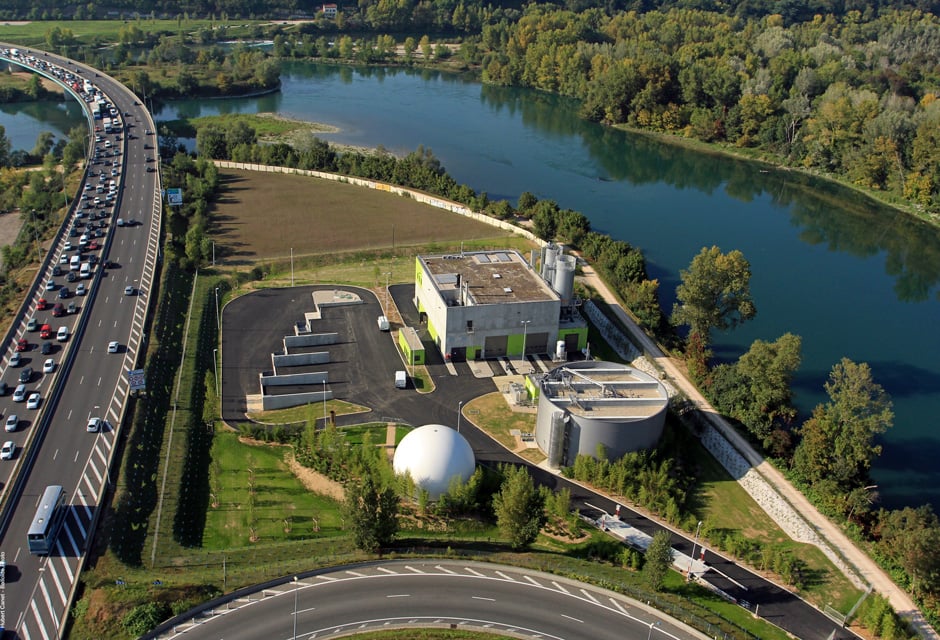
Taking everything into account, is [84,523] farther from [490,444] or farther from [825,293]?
[825,293]

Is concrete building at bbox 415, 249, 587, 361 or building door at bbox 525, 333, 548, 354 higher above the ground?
concrete building at bbox 415, 249, 587, 361

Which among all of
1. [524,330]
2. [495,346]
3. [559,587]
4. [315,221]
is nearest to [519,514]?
[559,587]

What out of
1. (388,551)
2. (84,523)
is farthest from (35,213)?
(388,551)

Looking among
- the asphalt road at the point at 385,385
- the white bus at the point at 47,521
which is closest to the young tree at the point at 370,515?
the asphalt road at the point at 385,385

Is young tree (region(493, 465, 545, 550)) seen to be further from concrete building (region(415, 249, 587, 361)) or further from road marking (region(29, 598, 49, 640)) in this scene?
road marking (region(29, 598, 49, 640))

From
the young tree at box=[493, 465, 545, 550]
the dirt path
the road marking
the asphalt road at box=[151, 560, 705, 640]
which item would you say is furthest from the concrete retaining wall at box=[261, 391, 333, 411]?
the dirt path

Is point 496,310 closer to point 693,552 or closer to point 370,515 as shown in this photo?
point 370,515
